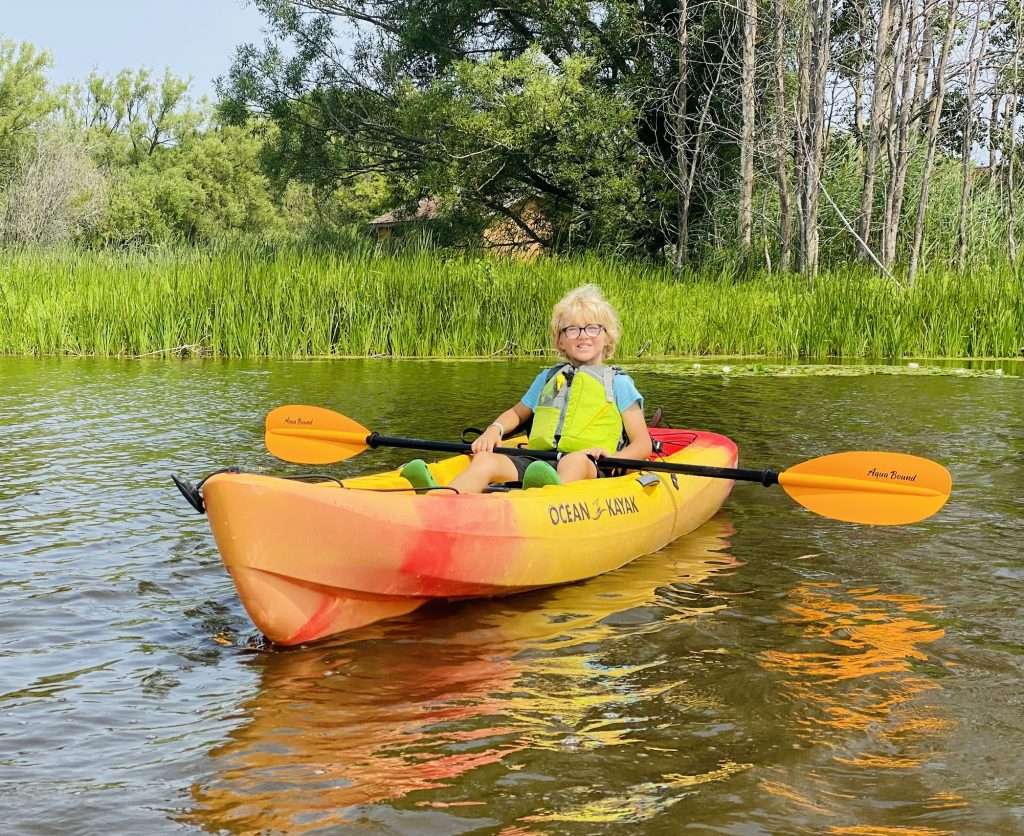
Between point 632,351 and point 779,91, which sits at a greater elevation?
point 779,91

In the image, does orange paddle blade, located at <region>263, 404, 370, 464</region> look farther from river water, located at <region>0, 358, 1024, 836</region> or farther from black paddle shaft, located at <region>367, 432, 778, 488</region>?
river water, located at <region>0, 358, 1024, 836</region>

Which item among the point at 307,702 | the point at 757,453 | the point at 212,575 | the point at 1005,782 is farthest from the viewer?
the point at 757,453

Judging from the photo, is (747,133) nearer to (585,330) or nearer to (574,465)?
(585,330)

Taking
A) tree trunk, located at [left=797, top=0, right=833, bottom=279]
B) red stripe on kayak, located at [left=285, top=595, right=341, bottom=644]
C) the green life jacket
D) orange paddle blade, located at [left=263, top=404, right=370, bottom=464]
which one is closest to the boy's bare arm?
the green life jacket

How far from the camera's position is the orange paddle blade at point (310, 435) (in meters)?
5.81

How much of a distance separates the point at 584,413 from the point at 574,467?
353 millimetres

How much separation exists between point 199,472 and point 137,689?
3.23m

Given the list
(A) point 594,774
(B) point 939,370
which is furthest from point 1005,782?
(B) point 939,370

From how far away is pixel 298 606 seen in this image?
3.84 meters

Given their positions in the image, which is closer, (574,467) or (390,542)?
(390,542)

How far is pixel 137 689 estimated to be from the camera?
11.4ft

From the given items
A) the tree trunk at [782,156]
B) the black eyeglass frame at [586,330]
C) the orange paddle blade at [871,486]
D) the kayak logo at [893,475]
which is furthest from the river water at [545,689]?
the tree trunk at [782,156]

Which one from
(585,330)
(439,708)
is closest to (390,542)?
(439,708)

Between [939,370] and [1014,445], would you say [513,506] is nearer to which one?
[1014,445]
